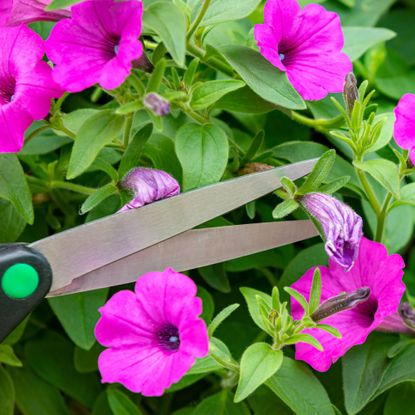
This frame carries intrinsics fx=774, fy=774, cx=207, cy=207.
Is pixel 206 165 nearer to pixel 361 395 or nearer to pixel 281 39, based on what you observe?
pixel 281 39

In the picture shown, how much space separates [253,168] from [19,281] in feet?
0.82

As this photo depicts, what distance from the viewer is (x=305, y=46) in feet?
2.24

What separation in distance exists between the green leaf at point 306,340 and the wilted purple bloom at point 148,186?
153 mm

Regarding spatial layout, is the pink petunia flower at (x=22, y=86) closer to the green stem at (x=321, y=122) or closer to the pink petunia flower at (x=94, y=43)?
the pink petunia flower at (x=94, y=43)

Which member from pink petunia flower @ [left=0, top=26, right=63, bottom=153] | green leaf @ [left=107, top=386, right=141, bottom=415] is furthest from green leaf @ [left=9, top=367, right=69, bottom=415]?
pink petunia flower @ [left=0, top=26, right=63, bottom=153]

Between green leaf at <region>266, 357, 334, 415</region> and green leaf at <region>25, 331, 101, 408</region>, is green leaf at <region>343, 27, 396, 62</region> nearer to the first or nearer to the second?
green leaf at <region>266, 357, 334, 415</region>

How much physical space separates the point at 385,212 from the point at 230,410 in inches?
9.4

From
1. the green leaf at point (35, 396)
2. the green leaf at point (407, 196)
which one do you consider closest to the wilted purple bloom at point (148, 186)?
the green leaf at point (407, 196)

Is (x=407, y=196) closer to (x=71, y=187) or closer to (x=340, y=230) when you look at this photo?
(x=340, y=230)

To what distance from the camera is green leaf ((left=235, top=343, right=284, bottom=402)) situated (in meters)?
0.61

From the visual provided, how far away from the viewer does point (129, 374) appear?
1.88 feet

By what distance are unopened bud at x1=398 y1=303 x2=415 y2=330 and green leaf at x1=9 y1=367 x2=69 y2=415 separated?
382 mm

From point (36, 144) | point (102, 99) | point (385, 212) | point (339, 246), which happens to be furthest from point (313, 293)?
point (102, 99)

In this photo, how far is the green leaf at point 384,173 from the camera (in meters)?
0.65
